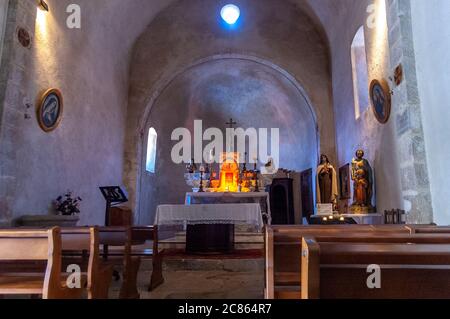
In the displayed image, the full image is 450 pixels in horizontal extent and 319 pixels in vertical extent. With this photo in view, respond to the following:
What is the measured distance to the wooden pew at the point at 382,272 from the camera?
1.11 metres

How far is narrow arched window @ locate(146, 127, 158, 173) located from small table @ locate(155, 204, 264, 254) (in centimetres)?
565

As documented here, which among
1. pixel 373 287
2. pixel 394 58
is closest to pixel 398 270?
pixel 373 287

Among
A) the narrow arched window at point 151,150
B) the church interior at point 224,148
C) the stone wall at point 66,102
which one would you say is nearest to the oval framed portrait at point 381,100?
the church interior at point 224,148

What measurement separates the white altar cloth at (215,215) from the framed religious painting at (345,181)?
11.2ft

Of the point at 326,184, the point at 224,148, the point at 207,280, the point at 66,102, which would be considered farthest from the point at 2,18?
the point at 224,148

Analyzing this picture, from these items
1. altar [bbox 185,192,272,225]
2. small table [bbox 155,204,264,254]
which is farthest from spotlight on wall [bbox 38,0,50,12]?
altar [bbox 185,192,272,225]

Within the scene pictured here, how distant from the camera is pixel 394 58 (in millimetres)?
4641

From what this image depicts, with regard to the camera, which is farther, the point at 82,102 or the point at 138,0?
the point at 138,0

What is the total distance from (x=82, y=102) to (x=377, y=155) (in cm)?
665

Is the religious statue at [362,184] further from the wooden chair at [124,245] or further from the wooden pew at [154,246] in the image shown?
the wooden chair at [124,245]

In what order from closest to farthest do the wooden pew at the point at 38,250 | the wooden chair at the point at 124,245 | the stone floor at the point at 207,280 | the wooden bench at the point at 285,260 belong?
the wooden pew at the point at 38,250
the wooden bench at the point at 285,260
the wooden chair at the point at 124,245
the stone floor at the point at 207,280

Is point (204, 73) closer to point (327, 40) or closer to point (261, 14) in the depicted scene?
point (261, 14)
